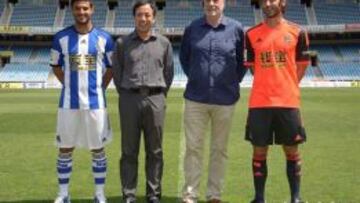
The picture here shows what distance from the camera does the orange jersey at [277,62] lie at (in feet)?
18.6

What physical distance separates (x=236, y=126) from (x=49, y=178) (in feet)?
24.8

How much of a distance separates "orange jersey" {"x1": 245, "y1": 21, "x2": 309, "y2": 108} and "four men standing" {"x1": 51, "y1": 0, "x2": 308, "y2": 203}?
0.01 meters

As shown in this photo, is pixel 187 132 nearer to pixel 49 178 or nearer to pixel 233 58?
pixel 233 58

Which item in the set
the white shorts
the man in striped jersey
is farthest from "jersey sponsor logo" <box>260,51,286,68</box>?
the white shorts

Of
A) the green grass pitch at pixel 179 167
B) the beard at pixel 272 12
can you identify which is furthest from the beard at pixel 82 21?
the green grass pitch at pixel 179 167

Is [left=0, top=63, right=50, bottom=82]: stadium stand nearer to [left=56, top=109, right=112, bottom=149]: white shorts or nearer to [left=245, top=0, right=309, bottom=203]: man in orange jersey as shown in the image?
[left=56, top=109, right=112, bottom=149]: white shorts

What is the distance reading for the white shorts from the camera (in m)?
5.87

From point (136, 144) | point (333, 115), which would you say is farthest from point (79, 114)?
point (333, 115)

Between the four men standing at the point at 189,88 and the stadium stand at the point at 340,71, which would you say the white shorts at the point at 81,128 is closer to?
the four men standing at the point at 189,88

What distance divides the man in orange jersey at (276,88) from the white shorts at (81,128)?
1565mm

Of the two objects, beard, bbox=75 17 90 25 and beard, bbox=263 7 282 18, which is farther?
beard, bbox=75 17 90 25

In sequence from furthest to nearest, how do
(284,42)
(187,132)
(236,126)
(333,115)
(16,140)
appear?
(333,115)
(236,126)
(16,140)
(187,132)
(284,42)

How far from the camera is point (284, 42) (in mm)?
5680

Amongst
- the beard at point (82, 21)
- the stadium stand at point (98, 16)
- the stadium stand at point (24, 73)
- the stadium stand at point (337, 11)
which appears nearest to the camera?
the beard at point (82, 21)
